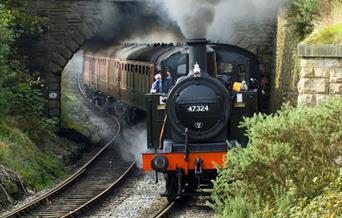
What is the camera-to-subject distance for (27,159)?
53.0 feet

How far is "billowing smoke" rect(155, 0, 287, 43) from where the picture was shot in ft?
48.4

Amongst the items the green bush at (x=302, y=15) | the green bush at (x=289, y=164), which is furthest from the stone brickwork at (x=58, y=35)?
the green bush at (x=289, y=164)

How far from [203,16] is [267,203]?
722cm

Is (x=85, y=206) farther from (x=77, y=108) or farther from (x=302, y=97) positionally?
(x=77, y=108)

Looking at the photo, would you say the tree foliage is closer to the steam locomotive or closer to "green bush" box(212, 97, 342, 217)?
the steam locomotive

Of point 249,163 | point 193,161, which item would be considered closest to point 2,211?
point 193,161

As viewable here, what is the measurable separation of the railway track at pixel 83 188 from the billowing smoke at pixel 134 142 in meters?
0.27

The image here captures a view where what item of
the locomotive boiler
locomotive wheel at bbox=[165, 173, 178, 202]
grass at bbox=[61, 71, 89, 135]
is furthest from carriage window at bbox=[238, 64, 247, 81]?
grass at bbox=[61, 71, 89, 135]

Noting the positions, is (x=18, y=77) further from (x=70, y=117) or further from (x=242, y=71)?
(x=70, y=117)

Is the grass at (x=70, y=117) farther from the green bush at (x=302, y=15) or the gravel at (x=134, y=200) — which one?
the green bush at (x=302, y=15)

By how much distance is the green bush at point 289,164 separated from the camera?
8164mm

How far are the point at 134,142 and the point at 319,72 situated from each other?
1205 centimetres

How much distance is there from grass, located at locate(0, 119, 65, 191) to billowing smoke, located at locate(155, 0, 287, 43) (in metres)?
3.87

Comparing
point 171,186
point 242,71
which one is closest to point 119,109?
point 242,71
